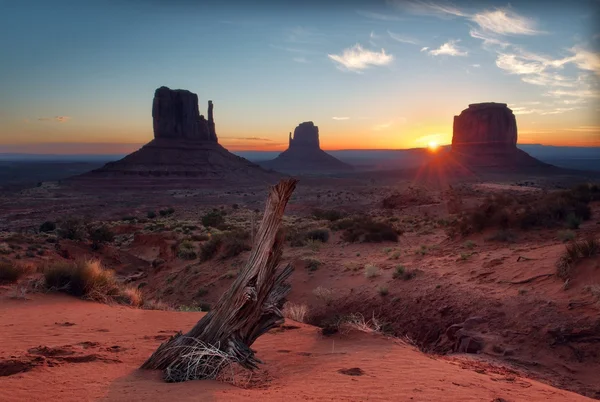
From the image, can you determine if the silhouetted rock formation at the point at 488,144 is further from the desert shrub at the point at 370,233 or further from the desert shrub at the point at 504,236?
the desert shrub at the point at 504,236

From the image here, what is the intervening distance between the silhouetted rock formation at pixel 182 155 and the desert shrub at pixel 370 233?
2672 inches

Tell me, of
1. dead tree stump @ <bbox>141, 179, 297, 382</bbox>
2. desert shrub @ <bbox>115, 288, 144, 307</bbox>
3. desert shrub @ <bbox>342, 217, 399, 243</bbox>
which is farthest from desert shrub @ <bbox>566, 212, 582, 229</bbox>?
desert shrub @ <bbox>115, 288, 144, 307</bbox>

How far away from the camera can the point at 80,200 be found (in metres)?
61.8

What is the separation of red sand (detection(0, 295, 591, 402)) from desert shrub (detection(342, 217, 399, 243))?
10.7m

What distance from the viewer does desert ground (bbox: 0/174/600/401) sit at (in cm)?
539

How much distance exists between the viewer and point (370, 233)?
64.2 ft

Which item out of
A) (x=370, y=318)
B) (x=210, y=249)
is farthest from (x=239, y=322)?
(x=210, y=249)

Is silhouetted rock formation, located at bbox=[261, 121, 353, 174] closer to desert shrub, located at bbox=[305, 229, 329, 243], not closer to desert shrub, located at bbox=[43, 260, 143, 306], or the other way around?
desert shrub, located at bbox=[305, 229, 329, 243]

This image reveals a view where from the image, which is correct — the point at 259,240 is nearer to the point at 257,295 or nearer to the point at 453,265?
the point at 257,295

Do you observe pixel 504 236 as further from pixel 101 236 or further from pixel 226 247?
pixel 101 236

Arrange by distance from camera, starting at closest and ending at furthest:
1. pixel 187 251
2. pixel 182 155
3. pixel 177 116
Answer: pixel 187 251, pixel 182 155, pixel 177 116

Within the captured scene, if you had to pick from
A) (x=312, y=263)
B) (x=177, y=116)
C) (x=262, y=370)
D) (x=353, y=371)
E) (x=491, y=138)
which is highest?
(x=177, y=116)

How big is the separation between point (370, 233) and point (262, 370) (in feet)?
45.8

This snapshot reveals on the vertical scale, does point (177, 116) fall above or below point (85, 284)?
above
